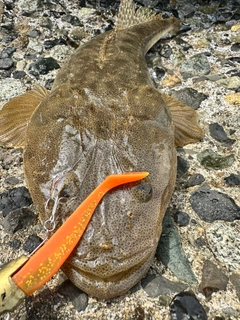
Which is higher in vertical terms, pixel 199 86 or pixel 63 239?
pixel 63 239

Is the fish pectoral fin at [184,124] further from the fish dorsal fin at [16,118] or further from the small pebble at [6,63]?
the small pebble at [6,63]

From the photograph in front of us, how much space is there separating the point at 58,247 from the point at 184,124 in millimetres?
2267

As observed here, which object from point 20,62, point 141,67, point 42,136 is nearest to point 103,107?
point 42,136

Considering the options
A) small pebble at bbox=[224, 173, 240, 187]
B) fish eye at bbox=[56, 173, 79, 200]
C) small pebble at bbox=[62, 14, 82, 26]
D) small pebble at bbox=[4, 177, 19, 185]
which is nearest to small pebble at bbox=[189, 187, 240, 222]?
small pebble at bbox=[224, 173, 240, 187]

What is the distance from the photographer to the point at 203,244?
3332 mm

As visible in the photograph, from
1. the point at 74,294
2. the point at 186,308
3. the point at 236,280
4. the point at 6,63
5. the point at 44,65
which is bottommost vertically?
the point at 236,280

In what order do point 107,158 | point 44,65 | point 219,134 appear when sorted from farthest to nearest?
point 44,65, point 219,134, point 107,158

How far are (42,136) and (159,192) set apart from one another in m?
1.12

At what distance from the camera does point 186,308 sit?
2.86 m

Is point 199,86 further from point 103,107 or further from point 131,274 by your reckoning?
point 131,274

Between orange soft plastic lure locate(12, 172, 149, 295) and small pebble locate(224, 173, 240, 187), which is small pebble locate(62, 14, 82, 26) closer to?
small pebble locate(224, 173, 240, 187)

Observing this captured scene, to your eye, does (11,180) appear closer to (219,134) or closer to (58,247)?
(58,247)

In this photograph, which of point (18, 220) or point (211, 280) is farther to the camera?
point (18, 220)

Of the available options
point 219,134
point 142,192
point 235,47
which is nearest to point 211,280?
point 142,192
